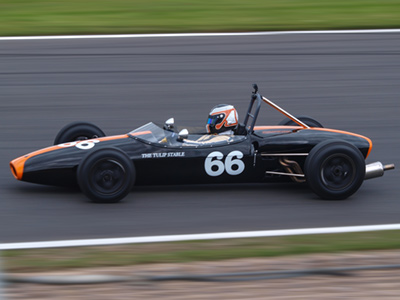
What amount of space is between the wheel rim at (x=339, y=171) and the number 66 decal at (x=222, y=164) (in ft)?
2.95

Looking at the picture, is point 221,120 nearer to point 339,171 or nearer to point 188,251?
point 339,171

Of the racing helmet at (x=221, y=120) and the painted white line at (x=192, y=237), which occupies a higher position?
the racing helmet at (x=221, y=120)

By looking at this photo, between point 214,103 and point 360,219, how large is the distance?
4865mm

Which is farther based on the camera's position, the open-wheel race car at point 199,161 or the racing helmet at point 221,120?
the racing helmet at point 221,120

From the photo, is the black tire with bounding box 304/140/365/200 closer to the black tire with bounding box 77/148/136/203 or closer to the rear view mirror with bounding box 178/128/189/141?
the rear view mirror with bounding box 178/128/189/141

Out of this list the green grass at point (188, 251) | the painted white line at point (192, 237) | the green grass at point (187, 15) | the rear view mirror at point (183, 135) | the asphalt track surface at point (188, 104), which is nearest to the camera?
the green grass at point (188, 251)

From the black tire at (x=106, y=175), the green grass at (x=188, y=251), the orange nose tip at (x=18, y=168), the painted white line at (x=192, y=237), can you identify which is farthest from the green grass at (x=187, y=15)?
the green grass at (x=188, y=251)

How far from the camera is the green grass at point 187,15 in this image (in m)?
14.2

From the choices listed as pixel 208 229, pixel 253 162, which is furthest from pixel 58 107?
pixel 208 229

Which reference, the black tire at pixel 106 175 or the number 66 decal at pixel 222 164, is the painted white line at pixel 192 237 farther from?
the number 66 decal at pixel 222 164

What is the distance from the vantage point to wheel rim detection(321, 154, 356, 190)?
23.2 feet

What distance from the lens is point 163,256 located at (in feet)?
18.3

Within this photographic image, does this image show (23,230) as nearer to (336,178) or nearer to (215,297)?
(215,297)

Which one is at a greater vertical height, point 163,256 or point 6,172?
point 6,172
